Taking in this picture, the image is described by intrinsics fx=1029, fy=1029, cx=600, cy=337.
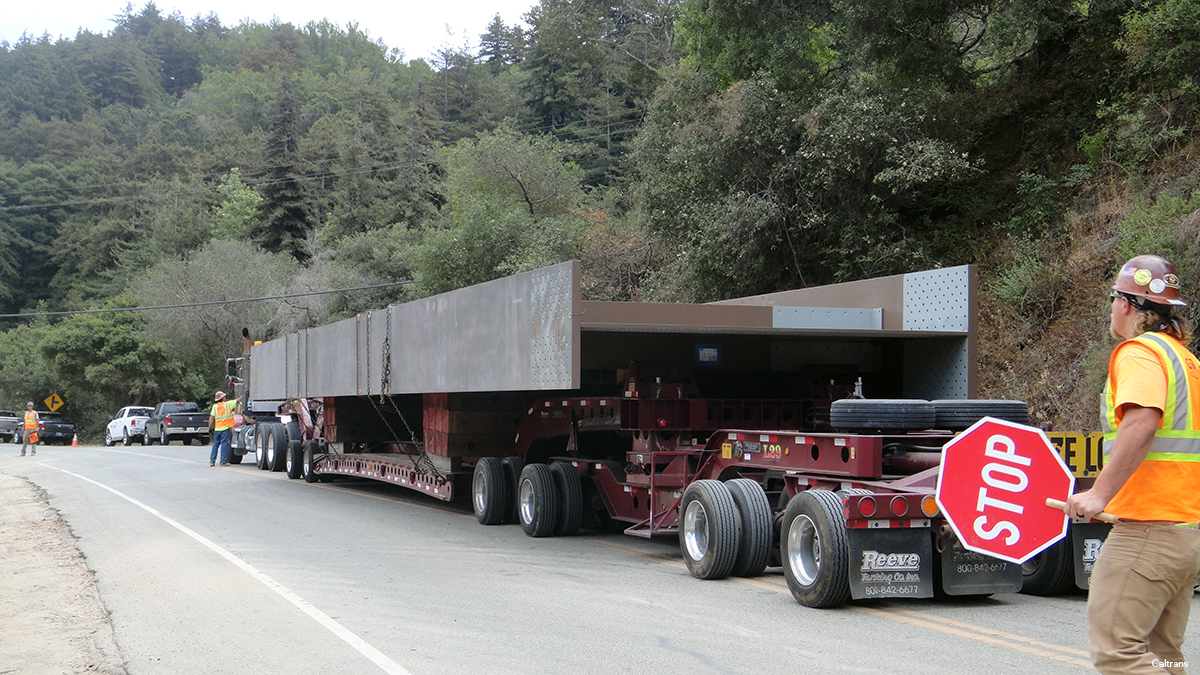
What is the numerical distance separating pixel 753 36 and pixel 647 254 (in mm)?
9909

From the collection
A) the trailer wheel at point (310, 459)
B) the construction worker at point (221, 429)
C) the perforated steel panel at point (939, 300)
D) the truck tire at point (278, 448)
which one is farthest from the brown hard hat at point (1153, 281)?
the construction worker at point (221, 429)

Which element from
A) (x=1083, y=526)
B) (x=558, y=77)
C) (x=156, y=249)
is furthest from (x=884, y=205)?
(x=156, y=249)

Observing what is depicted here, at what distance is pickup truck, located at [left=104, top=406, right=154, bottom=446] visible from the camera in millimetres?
43625

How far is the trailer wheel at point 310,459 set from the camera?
66.4ft

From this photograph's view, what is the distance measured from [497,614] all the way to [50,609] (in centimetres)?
373

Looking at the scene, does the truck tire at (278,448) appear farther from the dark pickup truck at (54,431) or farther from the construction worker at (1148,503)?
the dark pickup truck at (54,431)

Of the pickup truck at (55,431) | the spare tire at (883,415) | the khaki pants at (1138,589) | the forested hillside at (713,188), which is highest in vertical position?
the forested hillside at (713,188)

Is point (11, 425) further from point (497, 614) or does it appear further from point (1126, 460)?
point (1126, 460)

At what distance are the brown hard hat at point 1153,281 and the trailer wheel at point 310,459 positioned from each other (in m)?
18.1

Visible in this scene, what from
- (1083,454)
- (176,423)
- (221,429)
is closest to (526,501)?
(1083,454)

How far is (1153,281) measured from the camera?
383 cm

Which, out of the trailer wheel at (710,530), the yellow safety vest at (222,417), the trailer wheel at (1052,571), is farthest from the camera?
the yellow safety vest at (222,417)

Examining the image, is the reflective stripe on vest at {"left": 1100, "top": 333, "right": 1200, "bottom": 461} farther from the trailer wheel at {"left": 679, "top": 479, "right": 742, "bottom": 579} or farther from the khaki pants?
the trailer wheel at {"left": 679, "top": 479, "right": 742, "bottom": 579}

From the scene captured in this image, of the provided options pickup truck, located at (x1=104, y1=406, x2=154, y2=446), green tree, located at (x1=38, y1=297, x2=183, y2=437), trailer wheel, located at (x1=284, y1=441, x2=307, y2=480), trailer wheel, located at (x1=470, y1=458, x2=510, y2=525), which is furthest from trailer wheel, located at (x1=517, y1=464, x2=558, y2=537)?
green tree, located at (x1=38, y1=297, x2=183, y2=437)
